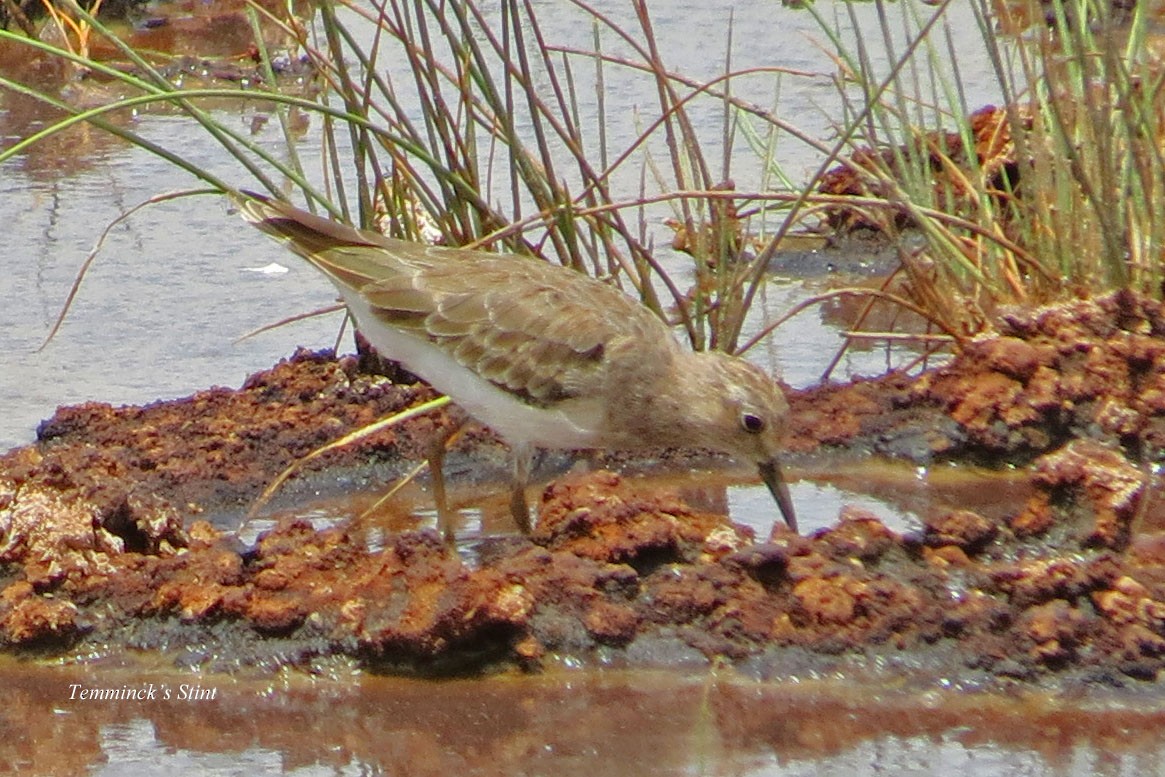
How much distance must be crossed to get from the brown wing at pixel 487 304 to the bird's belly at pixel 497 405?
29 mm

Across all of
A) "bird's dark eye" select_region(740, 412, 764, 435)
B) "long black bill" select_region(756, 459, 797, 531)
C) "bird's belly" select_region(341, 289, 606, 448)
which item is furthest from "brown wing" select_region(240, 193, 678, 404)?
"long black bill" select_region(756, 459, 797, 531)

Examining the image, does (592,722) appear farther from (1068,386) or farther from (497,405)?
(1068,386)

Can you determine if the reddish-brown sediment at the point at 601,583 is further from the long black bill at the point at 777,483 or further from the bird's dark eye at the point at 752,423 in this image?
the bird's dark eye at the point at 752,423

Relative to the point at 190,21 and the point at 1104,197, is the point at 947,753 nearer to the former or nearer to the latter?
the point at 1104,197

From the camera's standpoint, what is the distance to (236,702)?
378 centimetres

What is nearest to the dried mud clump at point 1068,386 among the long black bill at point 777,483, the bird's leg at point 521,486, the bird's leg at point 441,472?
the long black bill at point 777,483

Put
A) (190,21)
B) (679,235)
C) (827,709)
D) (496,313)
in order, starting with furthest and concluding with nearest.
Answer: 1. (190,21)
2. (679,235)
3. (496,313)
4. (827,709)

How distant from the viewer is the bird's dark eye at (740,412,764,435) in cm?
493

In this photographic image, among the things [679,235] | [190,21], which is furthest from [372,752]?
[190,21]

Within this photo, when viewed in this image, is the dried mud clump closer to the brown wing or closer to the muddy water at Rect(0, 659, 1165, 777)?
the brown wing

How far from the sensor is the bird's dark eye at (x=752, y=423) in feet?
16.2

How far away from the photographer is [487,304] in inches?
201

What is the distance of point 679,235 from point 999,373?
188 centimetres

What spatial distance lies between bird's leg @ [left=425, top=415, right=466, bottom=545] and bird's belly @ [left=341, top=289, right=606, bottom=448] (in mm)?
89
